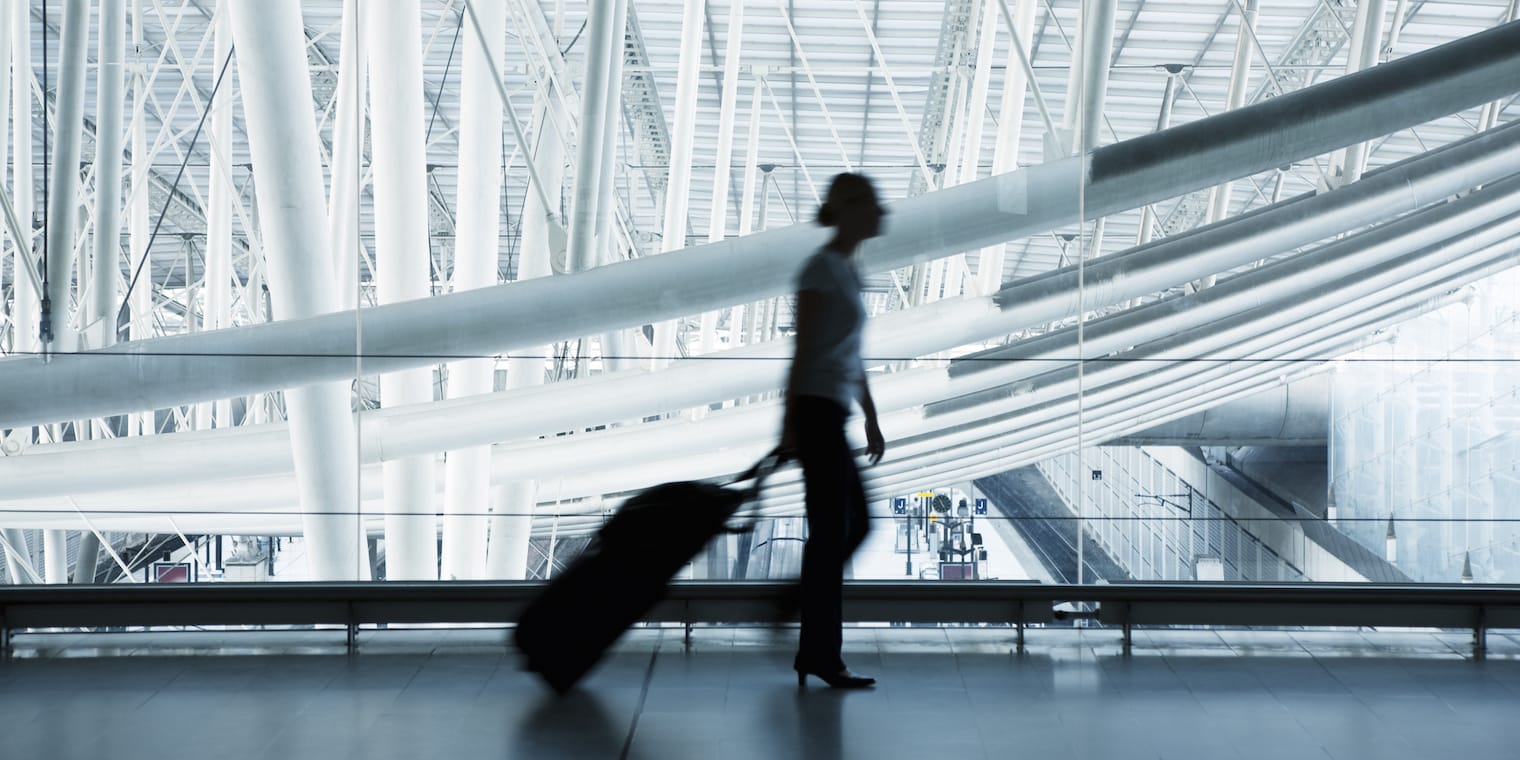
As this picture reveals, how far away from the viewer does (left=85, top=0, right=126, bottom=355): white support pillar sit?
479 inches

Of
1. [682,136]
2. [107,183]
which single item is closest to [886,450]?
[107,183]

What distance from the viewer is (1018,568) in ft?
19.1

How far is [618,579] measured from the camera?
4.75 m

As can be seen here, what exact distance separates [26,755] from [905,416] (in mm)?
6060

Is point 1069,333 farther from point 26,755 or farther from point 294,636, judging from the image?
point 26,755

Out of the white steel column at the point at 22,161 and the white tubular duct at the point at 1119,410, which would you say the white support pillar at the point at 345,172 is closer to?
the white tubular duct at the point at 1119,410

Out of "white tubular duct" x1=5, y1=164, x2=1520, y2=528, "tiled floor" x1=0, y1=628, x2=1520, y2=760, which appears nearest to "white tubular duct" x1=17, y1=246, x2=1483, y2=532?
"white tubular duct" x1=5, y1=164, x2=1520, y2=528

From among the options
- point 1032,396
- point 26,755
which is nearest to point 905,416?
point 1032,396

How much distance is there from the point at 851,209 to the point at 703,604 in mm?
1865

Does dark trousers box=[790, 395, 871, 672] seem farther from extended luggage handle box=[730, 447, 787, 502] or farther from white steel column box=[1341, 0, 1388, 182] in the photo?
white steel column box=[1341, 0, 1388, 182]

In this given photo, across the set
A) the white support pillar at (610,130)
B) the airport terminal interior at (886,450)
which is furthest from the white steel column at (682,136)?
the white support pillar at (610,130)

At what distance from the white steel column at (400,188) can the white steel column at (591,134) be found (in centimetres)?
131

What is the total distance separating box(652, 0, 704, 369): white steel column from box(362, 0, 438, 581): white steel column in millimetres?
3148

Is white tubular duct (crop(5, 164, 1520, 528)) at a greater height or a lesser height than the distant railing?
greater
